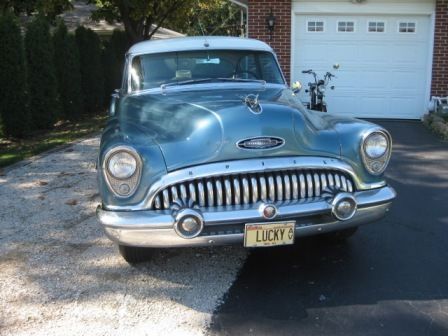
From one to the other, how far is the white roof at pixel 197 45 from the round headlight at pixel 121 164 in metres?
1.98

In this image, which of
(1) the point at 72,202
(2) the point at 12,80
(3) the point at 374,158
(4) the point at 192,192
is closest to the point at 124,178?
(4) the point at 192,192

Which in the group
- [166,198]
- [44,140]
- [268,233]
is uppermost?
[166,198]

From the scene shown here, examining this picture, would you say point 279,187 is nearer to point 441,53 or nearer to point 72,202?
point 72,202

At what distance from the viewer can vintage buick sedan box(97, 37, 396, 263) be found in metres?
3.36

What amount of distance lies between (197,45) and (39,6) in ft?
33.3

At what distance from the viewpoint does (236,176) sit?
11.3ft

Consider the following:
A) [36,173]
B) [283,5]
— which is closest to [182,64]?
[36,173]

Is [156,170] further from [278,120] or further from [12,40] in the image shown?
[12,40]

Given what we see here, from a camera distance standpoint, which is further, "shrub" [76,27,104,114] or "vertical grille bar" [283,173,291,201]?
"shrub" [76,27,104,114]

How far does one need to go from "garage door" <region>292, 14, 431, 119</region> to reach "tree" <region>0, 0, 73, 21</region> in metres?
6.67

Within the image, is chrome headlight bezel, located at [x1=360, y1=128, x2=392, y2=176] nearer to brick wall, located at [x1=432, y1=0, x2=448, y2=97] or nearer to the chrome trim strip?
the chrome trim strip

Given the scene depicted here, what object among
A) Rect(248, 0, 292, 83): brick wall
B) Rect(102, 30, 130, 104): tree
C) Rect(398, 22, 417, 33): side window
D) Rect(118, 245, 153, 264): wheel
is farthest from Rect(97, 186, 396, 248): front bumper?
Rect(102, 30, 130, 104): tree

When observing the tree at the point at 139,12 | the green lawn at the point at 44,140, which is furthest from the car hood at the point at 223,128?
the tree at the point at 139,12

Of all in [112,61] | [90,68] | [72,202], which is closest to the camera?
[72,202]
